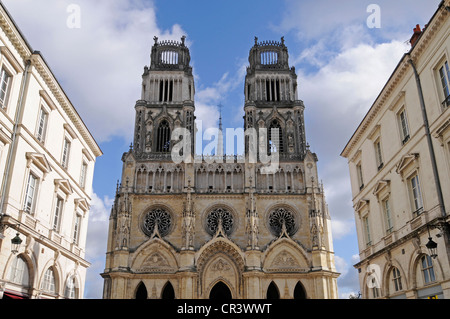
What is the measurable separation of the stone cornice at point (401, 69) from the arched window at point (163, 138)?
23801 mm

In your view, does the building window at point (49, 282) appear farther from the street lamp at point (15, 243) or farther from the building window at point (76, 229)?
the street lamp at point (15, 243)

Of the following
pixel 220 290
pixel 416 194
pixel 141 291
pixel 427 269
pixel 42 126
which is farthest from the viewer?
pixel 220 290

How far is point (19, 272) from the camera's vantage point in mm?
15812

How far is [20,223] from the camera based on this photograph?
14.9 meters

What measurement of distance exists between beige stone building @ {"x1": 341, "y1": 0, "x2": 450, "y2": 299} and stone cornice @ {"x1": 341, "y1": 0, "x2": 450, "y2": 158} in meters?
0.03

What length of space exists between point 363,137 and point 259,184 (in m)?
19.8

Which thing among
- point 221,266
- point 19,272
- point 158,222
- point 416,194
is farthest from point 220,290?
point 416,194

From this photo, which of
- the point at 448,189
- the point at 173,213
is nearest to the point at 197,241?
the point at 173,213

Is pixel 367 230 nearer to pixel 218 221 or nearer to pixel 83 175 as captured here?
pixel 83 175

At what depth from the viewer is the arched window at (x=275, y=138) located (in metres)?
43.7

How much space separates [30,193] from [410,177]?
1569cm

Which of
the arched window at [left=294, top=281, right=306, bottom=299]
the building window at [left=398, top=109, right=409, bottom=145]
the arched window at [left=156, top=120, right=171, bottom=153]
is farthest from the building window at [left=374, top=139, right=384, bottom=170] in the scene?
the arched window at [left=156, top=120, right=171, bottom=153]

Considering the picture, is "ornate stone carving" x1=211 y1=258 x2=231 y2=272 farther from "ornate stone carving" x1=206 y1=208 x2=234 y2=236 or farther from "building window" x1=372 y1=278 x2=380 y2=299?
"building window" x1=372 y1=278 x2=380 y2=299

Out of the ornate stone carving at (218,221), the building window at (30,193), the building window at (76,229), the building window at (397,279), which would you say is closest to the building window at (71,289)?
the building window at (76,229)
